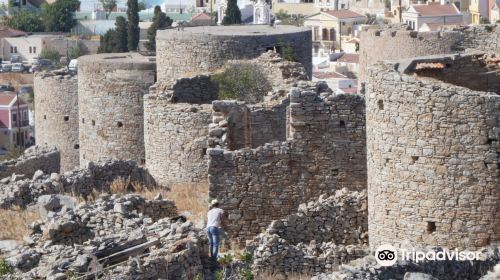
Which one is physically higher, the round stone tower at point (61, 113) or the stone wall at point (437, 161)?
the stone wall at point (437, 161)

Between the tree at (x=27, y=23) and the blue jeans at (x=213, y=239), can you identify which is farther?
the tree at (x=27, y=23)

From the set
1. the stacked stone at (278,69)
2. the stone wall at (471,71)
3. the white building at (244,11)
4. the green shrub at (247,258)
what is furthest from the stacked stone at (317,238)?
the white building at (244,11)

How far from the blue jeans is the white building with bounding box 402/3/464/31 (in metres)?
77.2

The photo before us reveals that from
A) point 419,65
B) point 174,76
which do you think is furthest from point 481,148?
point 174,76

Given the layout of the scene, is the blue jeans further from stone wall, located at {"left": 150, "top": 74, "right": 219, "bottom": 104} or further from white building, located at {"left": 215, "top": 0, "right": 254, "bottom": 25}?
white building, located at {"left": 215, "top": 0, "right": 254, "bottom": 25}

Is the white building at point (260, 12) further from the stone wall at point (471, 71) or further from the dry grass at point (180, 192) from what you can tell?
the stone wall at point (471, 71)

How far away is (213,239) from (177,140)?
23.8ft

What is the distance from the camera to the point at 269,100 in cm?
2584

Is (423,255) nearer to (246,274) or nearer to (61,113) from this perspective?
(246,274)

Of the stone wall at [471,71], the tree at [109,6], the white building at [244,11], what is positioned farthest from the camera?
the tree at [109,6]

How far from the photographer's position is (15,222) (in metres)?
24.2

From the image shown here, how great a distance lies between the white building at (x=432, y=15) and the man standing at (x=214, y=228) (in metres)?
76.9

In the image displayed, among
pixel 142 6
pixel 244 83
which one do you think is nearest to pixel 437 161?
pixel 244 83

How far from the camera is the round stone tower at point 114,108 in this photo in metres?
33.6
